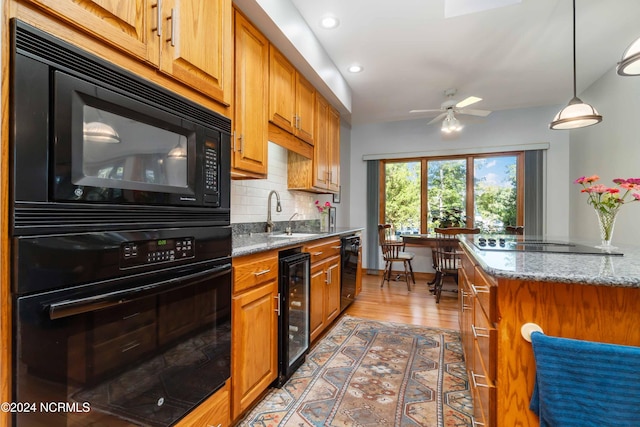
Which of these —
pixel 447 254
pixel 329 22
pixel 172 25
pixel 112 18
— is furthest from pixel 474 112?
pixel 112 18

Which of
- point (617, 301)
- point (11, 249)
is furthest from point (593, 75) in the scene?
point (11, 249)

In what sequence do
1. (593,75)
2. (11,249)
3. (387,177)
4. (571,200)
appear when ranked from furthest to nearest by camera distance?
(387,177)
(571,200)
(593,75)
(11,249)

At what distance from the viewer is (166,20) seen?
110 centimetres

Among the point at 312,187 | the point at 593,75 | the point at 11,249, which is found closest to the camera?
the point at 11,249

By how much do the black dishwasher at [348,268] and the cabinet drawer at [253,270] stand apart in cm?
144

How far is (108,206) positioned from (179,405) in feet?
2.55

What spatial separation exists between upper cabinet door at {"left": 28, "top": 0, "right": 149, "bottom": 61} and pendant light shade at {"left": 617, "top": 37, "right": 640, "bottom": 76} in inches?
81.1

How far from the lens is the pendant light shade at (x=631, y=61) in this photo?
4.47 ft

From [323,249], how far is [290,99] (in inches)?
52.6

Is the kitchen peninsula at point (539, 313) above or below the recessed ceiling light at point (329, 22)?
below

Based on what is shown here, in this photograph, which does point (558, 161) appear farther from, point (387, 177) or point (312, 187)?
point (312, 187)

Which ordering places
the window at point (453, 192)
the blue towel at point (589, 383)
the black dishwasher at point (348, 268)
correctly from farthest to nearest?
1. the window at point (453, 192)
2. the black dishwasher at point (348, 268)
3. the blue towel at point (589, 383)

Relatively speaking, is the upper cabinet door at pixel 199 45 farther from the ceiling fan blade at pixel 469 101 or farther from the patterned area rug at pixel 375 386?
the ceiling fan blade at pixel 469 101

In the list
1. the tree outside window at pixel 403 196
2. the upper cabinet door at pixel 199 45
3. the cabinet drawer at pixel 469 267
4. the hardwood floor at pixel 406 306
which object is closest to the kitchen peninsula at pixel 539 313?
the cabinet drawer at pixel 469 267
